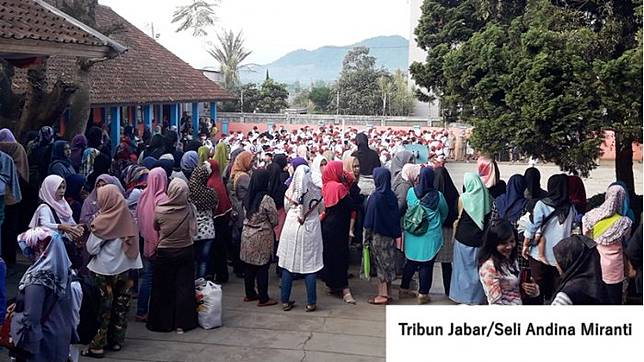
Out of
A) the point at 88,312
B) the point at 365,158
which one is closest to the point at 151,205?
the point at 88,312

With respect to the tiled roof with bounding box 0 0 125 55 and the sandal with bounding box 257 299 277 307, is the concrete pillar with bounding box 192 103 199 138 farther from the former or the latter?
the sandal with bounding box 257 299 277 307

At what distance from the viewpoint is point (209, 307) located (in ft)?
20.7

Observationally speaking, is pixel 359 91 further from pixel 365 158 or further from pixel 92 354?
pixel 92 354

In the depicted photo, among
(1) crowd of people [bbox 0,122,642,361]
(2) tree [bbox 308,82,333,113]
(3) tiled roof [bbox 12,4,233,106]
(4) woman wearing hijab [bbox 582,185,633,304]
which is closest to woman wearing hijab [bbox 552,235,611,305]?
(1) crowd of people [bbox 0,122,642,361]

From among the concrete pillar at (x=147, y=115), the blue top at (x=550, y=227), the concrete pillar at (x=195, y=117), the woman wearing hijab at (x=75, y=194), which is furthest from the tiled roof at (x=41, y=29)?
the concrete pillar at (x=195, y=117)

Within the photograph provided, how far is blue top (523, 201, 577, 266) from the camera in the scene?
659cm

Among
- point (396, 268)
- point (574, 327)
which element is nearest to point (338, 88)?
point (396, 268)

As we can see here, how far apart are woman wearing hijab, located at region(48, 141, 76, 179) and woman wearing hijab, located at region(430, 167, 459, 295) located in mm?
3844

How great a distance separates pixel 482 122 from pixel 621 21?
159cm

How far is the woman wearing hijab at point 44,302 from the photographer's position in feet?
14.2

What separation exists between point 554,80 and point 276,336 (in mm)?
3257

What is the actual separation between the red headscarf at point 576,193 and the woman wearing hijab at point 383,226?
1.68 m

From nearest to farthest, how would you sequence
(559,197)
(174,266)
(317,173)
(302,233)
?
(174,266) < (559,197) < (302,233) < (317,173)

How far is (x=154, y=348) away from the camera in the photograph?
582cm
